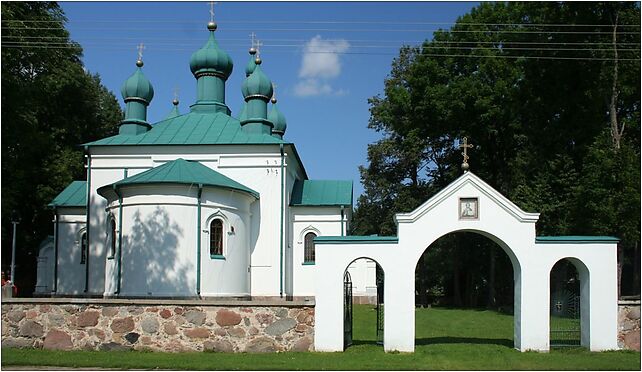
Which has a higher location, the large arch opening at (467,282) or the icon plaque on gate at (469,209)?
the icon plaque on gate at (469,209)

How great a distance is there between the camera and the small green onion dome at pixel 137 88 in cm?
2798

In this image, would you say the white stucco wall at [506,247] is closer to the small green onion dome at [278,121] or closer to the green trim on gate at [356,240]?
the green trim on gate at [356,240]

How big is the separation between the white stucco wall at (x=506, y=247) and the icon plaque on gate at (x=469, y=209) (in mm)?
66

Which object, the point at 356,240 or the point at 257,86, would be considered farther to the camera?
the point at 257,86

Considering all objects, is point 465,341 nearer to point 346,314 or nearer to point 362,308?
point 346,314

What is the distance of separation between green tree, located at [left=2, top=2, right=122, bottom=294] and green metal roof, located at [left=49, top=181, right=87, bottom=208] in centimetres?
199

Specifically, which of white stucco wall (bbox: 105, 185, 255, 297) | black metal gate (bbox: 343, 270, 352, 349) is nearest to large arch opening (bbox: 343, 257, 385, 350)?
black metal gate (bbox: 343, 270, 352, 349)

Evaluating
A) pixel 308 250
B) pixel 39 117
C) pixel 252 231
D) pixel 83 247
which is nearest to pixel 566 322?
pixel 252 231

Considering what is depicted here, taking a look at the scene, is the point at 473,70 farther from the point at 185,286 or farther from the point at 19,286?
the point at 19,286

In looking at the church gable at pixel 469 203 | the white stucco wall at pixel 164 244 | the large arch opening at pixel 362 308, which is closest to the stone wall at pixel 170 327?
the large arch opening at pixel 362 308

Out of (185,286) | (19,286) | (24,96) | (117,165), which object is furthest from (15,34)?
(19,286)

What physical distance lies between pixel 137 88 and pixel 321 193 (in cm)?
888

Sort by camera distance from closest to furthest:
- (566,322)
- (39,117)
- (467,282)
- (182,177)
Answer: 1. (566,322)
2. (182,177)
3. (39,117)
4. (467,282)

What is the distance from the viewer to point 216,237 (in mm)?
22875
